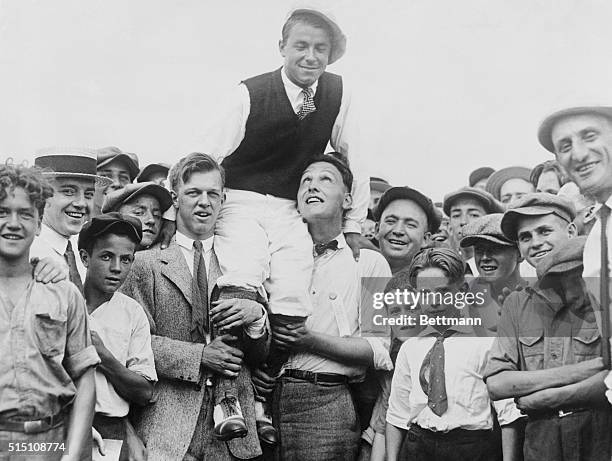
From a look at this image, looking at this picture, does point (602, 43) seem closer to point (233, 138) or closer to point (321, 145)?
point (321, 145)

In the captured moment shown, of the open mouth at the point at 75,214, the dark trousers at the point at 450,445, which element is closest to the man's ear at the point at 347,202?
the dark trousers at the point at 450,445

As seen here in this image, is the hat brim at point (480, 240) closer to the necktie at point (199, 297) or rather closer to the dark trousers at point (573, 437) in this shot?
the dark trousers at point (573, 437)

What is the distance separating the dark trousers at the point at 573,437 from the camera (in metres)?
4.56

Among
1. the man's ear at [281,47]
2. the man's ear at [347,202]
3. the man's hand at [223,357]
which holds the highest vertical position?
the man's ear at [281,47]

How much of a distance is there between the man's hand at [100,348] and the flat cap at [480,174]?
2.38 metres

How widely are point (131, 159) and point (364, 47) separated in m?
1.59

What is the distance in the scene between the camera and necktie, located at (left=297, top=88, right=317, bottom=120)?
193 inches

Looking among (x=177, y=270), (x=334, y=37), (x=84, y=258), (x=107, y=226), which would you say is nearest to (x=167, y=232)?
(x=177, y=270)

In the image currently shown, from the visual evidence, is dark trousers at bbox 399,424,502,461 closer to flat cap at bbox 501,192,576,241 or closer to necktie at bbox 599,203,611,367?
necktie at bbox 599,203,611,367

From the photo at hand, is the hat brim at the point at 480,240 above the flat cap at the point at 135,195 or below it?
below

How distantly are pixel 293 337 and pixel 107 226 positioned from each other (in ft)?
4.06

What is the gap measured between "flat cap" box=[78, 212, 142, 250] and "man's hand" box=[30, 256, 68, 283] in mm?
164

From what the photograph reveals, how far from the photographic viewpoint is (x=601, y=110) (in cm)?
497

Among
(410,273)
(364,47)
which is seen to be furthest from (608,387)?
(364,47)
